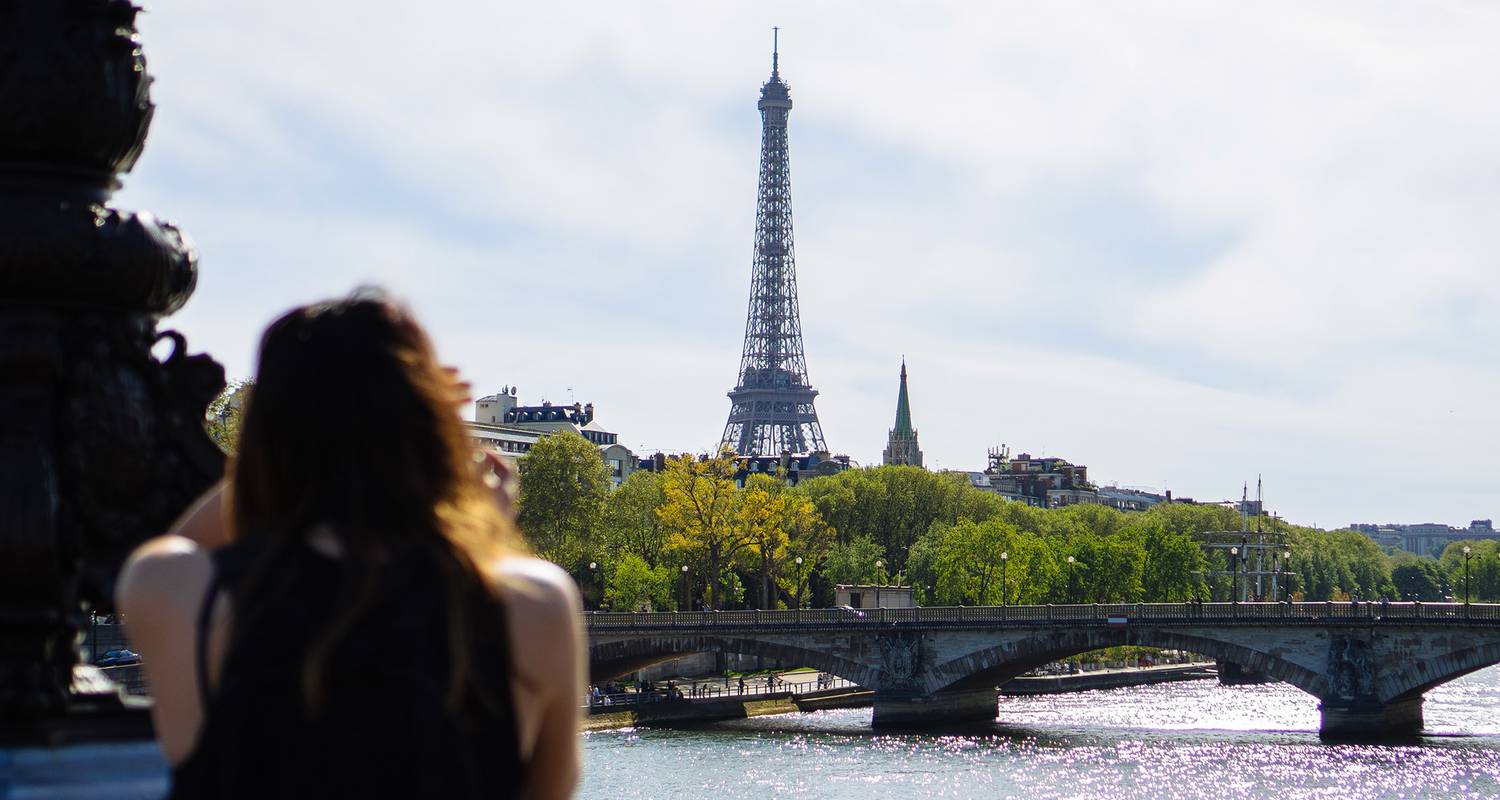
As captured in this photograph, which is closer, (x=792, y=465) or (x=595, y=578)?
(x=595, y=578)

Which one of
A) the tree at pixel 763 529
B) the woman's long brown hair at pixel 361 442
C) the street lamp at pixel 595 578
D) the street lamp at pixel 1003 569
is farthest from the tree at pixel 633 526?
the woman's long brown hair at pixel 361 442

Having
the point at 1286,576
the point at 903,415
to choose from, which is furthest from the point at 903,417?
the point at 1286,576

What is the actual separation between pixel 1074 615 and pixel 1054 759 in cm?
1414

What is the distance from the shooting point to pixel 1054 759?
5062cm

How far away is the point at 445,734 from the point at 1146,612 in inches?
2450

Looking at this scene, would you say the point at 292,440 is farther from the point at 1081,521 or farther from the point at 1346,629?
the point at 1081,521

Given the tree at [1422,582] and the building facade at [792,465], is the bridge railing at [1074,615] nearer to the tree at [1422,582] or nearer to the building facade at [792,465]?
the building facade at [792,465]

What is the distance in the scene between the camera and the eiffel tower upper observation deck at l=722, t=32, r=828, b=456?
15175 centimetres

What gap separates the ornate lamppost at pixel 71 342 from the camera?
5.39 metres

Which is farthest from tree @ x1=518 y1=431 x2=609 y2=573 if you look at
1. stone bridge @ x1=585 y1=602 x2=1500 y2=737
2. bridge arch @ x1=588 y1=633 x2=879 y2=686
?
bridge arch @ x1=588 y1=633 x2=879 y2=686

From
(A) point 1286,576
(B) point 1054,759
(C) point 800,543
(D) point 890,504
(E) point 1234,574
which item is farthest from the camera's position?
(A) point 1286,576

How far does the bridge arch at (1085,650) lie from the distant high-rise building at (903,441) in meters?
114

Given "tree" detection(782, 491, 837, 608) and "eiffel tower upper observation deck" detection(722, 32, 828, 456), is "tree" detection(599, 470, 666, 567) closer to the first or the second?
"tree" detection(782, 491, 837, 608)

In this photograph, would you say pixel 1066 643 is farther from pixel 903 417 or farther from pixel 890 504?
pixel 903 417
